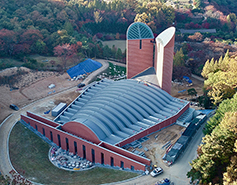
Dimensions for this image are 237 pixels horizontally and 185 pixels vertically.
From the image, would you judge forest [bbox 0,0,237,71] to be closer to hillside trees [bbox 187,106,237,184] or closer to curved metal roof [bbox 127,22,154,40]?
curved metal roof [bbox 127,22,154,40]

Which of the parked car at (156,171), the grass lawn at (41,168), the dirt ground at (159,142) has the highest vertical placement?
the parked car at (156,171)

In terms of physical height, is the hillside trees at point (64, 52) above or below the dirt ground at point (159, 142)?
above

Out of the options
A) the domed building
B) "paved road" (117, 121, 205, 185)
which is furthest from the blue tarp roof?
"paved road" (117, 121, 205, 185)

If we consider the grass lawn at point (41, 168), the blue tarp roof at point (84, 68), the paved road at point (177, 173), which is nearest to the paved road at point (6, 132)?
the grass lawn at point (41, 168)

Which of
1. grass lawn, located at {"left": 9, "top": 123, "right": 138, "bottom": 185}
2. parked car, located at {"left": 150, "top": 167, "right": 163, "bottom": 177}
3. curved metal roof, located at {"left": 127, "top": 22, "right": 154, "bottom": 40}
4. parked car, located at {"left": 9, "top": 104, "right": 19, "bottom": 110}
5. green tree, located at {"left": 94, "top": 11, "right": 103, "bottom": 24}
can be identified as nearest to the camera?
parked car, located at {"left": 150, "top": 167, "right": 163, "bottom": 177}

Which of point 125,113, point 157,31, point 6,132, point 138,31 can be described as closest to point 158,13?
point 157,31

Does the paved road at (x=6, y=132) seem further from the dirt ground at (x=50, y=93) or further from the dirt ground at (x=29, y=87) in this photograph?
the dirt ground at (x=29, y=87)

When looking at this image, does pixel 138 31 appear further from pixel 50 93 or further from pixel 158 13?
pixel 158 13
